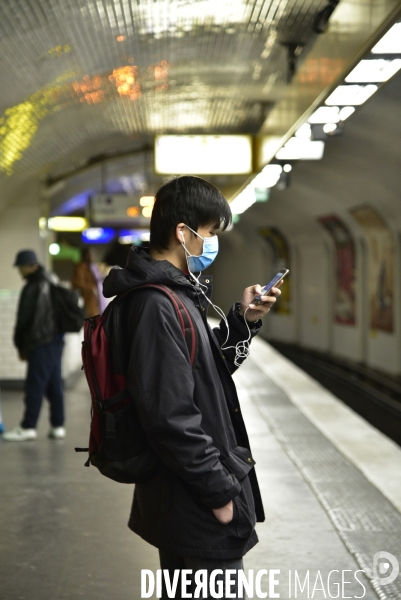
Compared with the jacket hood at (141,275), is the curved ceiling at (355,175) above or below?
above

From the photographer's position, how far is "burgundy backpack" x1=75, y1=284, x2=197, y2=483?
7.15 ft

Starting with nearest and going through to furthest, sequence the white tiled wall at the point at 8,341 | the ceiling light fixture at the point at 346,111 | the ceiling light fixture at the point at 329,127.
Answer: the ceiling light fixture at the point at 346,111
the ceiling light fixture at the point at 329,127
the white tiled wall at the point at 8,341

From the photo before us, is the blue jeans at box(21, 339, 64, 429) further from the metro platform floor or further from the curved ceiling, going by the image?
the curved ceiling

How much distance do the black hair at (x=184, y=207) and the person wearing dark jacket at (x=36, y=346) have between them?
4.74 m

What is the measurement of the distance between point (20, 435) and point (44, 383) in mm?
527

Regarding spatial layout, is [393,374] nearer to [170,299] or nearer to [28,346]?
[28,346]

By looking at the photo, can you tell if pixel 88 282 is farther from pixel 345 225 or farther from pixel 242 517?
pixel 345 225

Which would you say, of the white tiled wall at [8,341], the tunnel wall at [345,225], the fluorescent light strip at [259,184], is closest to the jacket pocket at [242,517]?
the fluorescent light strip at [259,184]

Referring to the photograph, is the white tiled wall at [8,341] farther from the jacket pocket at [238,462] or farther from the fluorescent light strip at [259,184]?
the jacket pocket at [238,462]

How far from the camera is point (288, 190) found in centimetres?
1852

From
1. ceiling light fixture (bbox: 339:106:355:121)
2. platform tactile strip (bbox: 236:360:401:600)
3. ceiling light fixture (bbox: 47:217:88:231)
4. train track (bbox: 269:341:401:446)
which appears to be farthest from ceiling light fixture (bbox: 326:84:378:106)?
ceiling light fixture (bbox: 47:217:88:231)

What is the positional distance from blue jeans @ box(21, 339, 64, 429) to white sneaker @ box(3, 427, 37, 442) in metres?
0.04

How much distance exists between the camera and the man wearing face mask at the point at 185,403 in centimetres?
206

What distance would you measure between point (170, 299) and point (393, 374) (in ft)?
43.5
